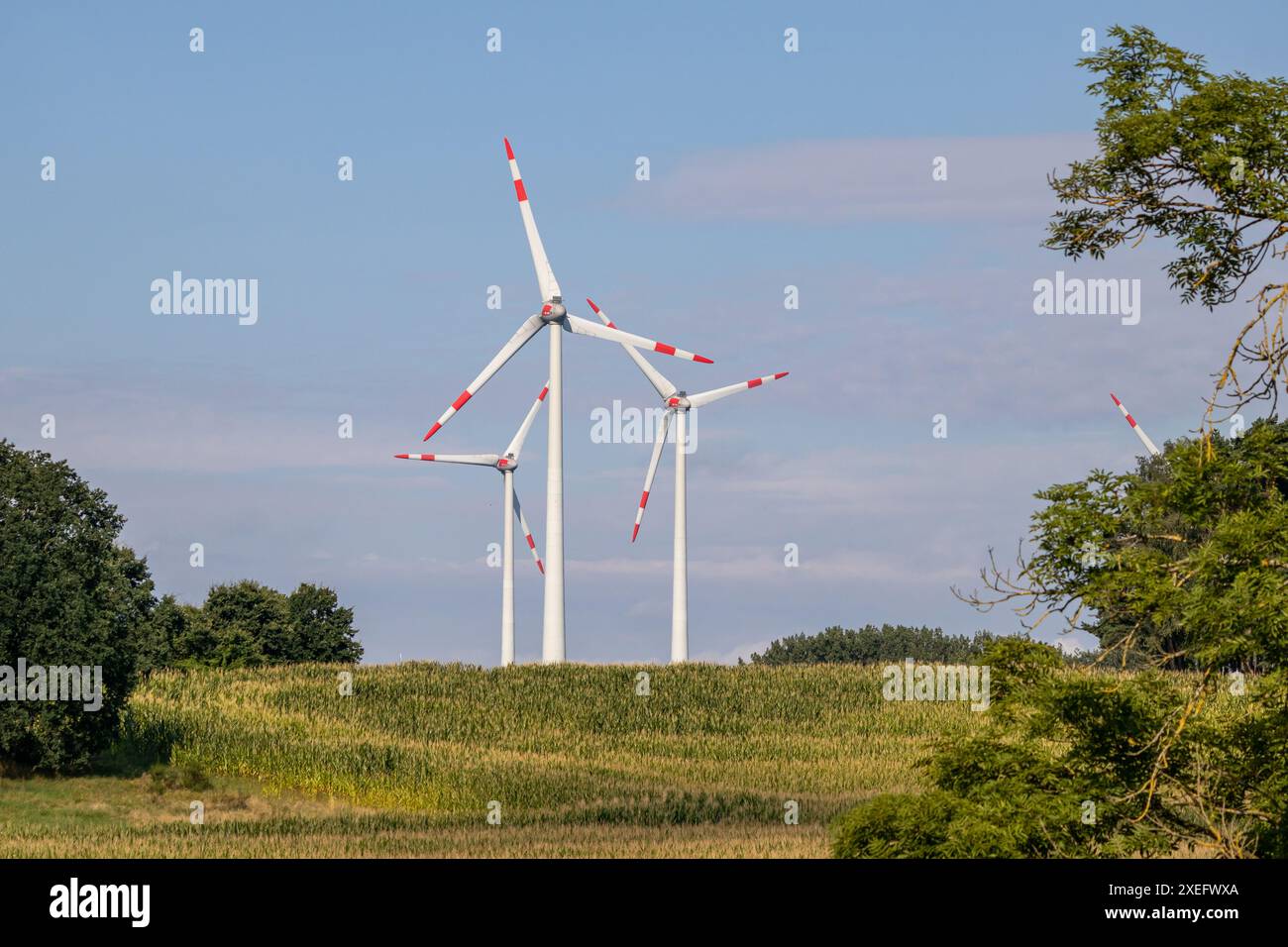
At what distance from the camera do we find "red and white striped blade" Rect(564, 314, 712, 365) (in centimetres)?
9275

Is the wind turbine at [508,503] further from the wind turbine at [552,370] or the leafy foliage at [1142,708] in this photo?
the leafy foliage at [1142,708]

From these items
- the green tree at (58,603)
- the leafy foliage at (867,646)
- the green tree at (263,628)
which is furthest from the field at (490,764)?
the leafy foliage at (867,646)

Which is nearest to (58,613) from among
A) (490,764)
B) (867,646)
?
(490,764)

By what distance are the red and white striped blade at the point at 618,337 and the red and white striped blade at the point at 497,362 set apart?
1.91 m

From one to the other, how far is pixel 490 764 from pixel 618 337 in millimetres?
32619

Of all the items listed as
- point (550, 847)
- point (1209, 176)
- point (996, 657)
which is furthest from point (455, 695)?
point (1209, 176)

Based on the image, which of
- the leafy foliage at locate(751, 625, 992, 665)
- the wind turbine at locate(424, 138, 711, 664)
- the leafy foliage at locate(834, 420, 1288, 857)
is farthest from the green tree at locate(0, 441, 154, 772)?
the leafy foliage at locate(751, 625, 992, 665)

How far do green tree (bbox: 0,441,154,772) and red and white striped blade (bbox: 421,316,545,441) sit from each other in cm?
2031

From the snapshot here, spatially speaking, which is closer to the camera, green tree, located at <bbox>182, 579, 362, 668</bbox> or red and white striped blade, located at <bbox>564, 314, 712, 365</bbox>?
red and white striped blade, located at <bbox>564, 314, 712, 365</bbox>

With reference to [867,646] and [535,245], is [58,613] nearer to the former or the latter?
[535,245]

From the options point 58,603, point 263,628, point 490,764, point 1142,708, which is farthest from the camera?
point 263,628

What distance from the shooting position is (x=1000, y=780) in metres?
31.7

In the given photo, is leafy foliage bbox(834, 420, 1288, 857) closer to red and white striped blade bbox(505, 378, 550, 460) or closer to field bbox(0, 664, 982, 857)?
field bbox(0, 664, 982, 857)

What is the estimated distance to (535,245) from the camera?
92.7 meters
